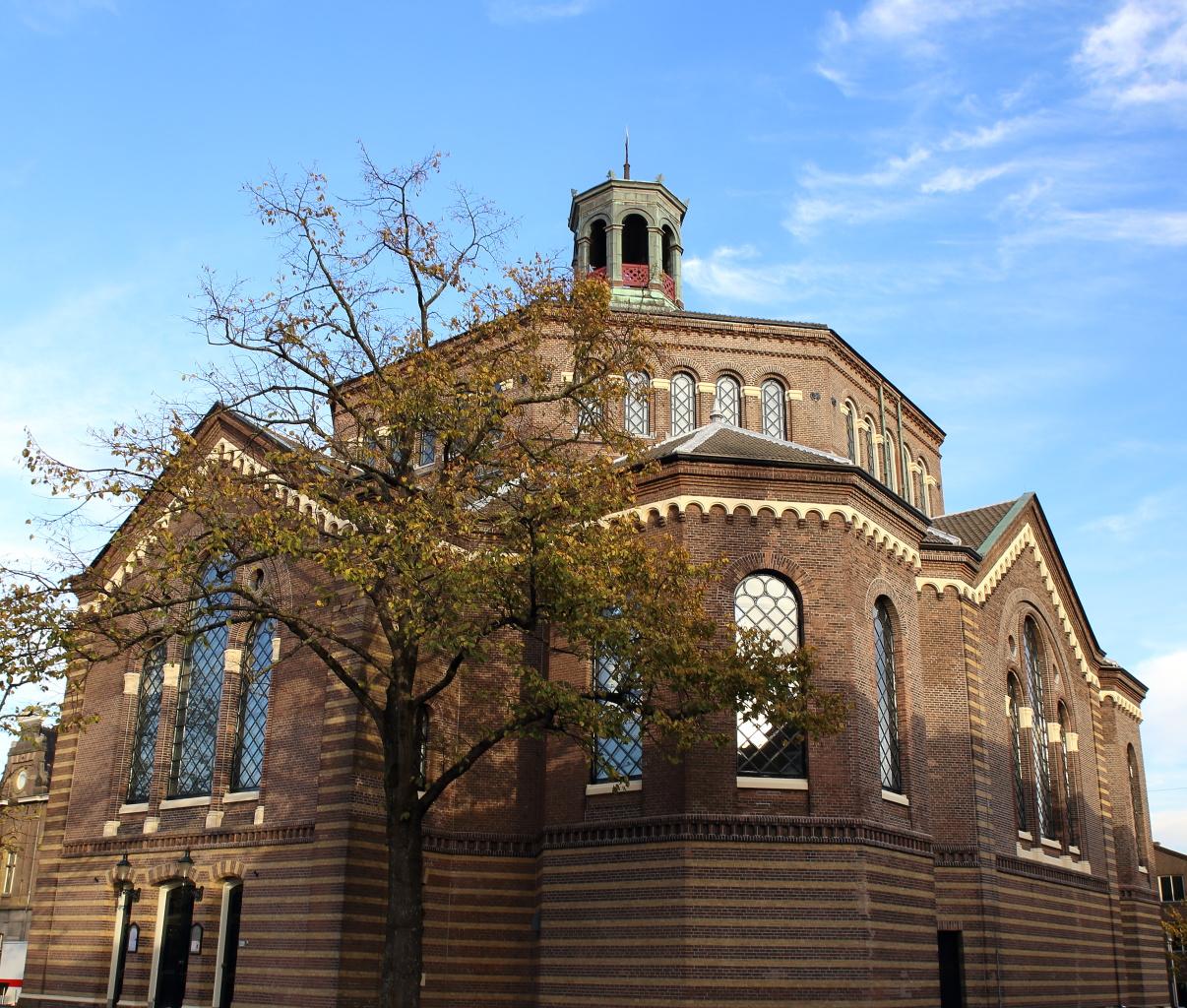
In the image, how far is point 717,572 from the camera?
2223cm

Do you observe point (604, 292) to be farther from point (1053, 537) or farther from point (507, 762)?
point (1053, 537)

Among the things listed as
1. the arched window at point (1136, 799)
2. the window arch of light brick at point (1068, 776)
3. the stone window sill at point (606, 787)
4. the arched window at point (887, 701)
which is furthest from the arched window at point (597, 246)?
the arched window at point (1136, 799)

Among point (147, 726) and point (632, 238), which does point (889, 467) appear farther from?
point (147, 726)

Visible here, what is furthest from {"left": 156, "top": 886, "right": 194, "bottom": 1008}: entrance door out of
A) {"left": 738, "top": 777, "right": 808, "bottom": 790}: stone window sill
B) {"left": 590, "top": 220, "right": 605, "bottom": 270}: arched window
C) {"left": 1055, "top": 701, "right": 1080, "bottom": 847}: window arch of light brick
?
{"left": 1055, "top": 701, "right": 1080, "bottom": 847}: window arch of light brick

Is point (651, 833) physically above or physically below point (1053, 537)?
below

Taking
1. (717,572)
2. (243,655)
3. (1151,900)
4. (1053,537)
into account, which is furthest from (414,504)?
(1151,900)

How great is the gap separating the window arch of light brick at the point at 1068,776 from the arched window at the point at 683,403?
1223 cm

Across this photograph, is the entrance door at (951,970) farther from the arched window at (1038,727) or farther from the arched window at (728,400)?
the arched window at (728,400)

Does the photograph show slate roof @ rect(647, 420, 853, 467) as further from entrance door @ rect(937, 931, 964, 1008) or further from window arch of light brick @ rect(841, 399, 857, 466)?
entrance door @ rect(937, 931, 964, 1008)

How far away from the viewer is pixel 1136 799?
39.7 meters

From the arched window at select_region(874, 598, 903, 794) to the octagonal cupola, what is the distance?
1246cm

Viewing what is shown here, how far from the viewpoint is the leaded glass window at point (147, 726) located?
2769cm

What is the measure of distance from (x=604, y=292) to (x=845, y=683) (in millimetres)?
8517

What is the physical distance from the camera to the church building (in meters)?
21.1
